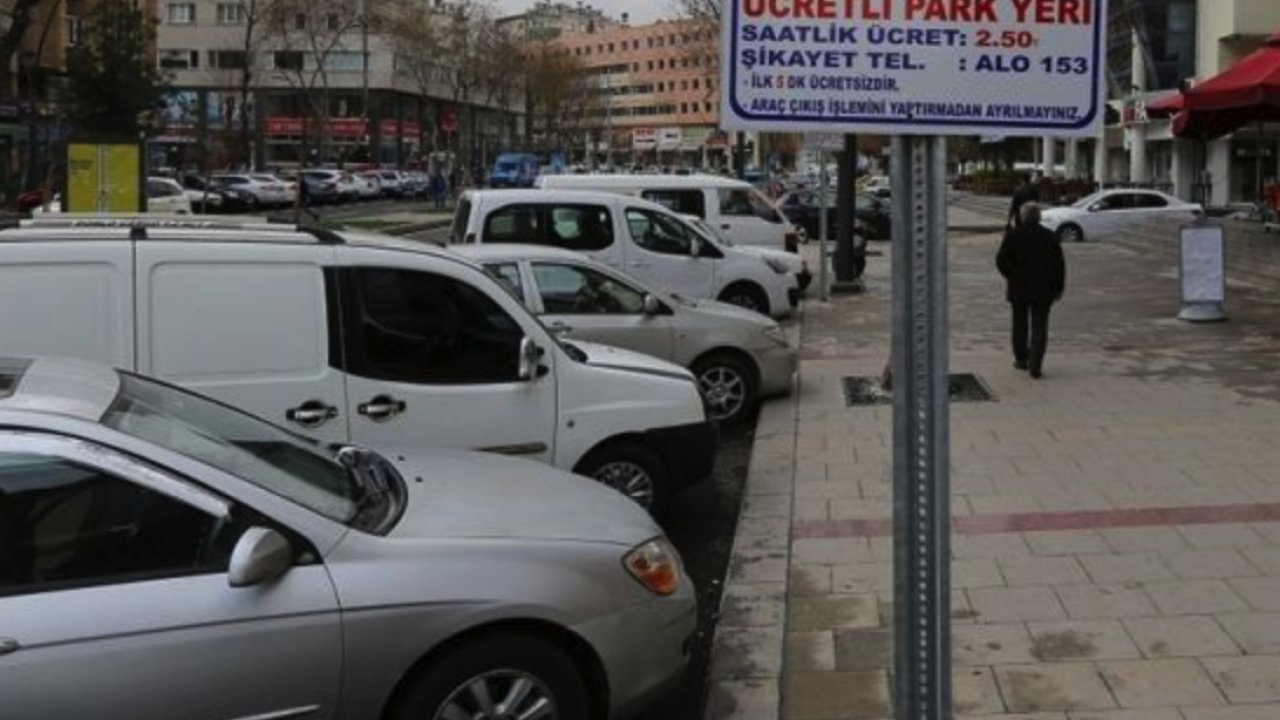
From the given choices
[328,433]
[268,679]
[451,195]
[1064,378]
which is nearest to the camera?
[268,679]

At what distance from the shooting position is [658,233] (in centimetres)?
1593

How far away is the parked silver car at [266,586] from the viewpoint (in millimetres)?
3730

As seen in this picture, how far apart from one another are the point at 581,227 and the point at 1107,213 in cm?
2263

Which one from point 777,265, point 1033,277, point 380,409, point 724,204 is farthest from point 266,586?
point 724,204

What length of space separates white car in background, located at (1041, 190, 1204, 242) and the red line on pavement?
27.4m

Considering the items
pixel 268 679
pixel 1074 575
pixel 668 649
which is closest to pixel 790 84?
pixel 268 679

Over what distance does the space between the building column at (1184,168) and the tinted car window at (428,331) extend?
162ft

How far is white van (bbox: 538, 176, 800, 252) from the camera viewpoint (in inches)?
795

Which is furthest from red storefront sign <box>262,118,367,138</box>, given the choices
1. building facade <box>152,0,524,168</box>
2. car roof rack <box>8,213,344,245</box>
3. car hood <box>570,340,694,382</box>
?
car roof rack <box>8,213,344,245</box>

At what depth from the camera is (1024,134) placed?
8.91ft

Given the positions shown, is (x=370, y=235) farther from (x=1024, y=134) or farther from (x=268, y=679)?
(x=1024, y=134)

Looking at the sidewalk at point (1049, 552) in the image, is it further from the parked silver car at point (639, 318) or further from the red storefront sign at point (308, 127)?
the red storefront sign at point (308, 127)

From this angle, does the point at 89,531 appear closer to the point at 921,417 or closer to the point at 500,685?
the point at 500,685

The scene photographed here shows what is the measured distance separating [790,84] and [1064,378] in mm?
11170
